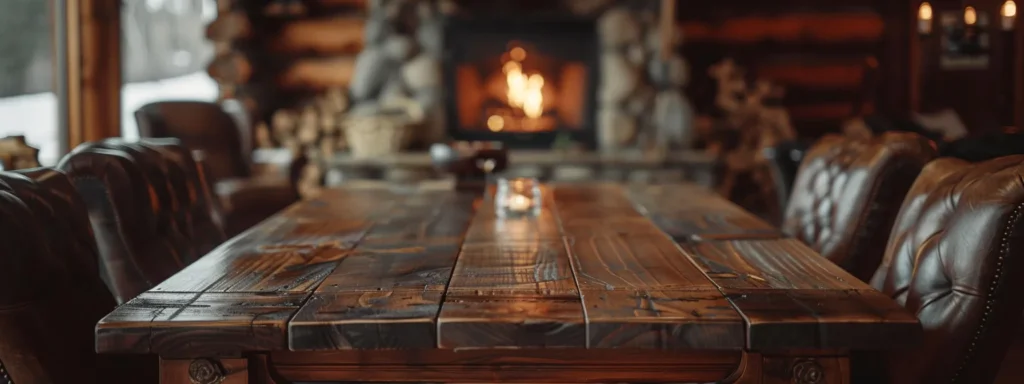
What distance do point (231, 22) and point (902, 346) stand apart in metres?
5.81

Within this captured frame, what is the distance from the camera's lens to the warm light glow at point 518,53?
21.1 ft

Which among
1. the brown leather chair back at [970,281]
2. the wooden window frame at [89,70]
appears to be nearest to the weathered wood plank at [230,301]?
the brown leather chair back at [970,281]

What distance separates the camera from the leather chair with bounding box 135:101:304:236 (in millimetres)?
4586

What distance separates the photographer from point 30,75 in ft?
15.8

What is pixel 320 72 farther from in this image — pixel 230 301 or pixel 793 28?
pixel 230 301

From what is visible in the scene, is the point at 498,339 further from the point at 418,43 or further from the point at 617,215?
the point at 418,43

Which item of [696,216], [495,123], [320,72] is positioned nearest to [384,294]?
[696,216]

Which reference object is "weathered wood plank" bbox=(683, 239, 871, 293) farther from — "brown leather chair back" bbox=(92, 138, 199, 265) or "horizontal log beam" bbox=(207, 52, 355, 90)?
"horizontal log beam" bbox=(207, 52, 355, 90)

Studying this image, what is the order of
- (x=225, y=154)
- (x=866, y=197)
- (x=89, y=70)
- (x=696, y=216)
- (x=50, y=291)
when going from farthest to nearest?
1. (x=89, y=70)
2. (x=225, y=154)
3. (x=696, y=216)
4. (x=866, y=197)
5. (x=50, y=291)

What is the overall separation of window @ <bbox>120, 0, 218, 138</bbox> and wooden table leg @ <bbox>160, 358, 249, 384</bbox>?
443cm

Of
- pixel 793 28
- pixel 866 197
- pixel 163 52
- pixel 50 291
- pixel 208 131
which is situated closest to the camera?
pixel 50 291

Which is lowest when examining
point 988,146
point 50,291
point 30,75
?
point 50,291

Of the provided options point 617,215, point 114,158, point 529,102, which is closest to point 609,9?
point 529,102

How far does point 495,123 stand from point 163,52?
221 cm
